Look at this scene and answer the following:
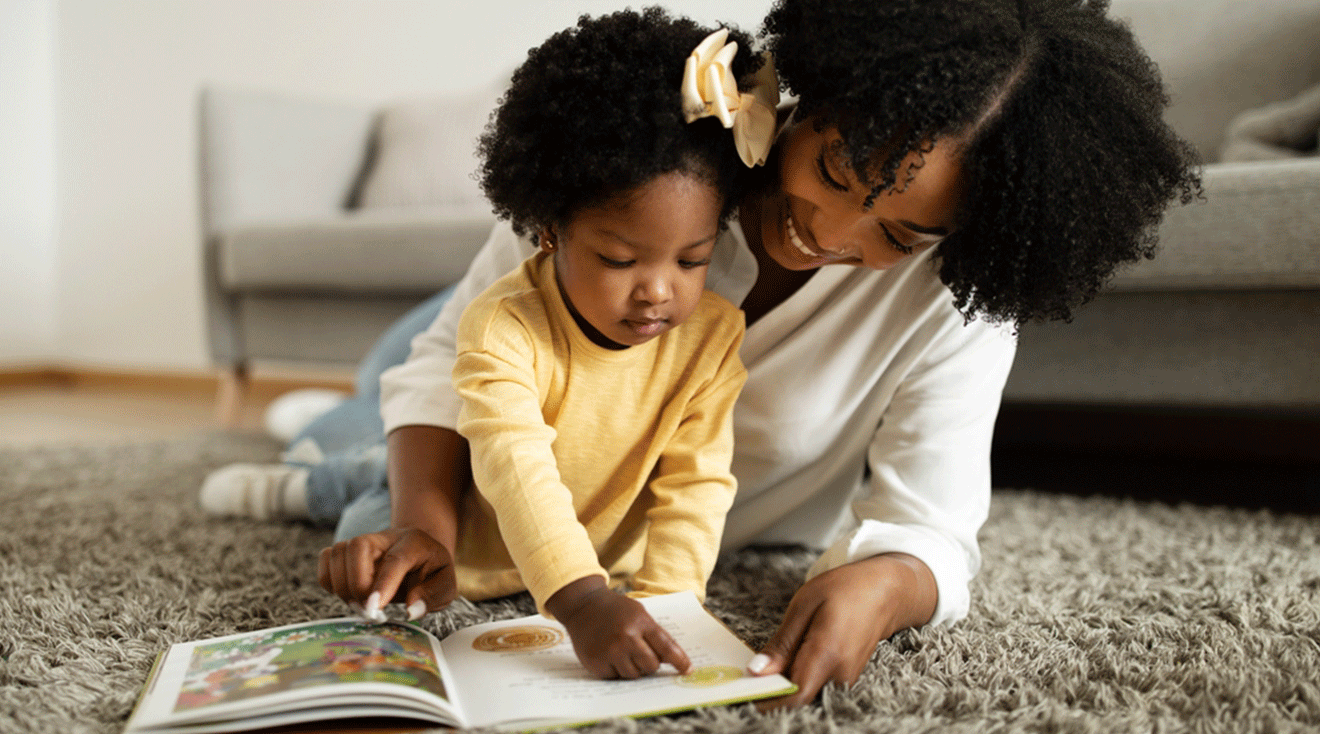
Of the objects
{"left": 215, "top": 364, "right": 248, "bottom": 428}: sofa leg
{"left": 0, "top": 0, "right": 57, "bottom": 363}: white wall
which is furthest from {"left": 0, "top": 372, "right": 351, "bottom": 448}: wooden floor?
{"left": 0, "top": 0, "right": 57, "bottom": 363}: white wall

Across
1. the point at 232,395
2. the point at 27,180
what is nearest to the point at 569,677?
the point at 232,395

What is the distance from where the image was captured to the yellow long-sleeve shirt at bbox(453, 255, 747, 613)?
2.48ft

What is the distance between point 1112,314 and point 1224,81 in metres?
0.71

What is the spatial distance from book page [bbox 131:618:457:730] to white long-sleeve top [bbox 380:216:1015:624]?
252mm

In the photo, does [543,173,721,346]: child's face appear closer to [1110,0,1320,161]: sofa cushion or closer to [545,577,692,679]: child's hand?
[545,577,692,679]: child's hand

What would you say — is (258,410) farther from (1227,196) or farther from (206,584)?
(1227,196)

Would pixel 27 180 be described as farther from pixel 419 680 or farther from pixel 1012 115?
pixel 1012 115

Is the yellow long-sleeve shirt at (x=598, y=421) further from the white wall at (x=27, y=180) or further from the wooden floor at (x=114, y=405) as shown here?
the white wall at (x=27, y=180)

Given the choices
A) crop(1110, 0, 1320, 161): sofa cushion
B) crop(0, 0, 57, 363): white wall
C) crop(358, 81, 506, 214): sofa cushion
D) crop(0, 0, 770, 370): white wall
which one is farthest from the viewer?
crop(0, 0, 57, 363): white wall

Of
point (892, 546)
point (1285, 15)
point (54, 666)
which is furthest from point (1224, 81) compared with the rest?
point (54, 666)

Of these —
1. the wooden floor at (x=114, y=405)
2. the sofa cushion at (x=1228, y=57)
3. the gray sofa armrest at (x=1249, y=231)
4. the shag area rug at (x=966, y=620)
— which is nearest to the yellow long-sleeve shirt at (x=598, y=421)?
the shag area rug at (x=966, y=620)

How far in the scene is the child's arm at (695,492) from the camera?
81 centimetres

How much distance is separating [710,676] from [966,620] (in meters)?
0.33

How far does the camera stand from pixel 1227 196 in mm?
1246
